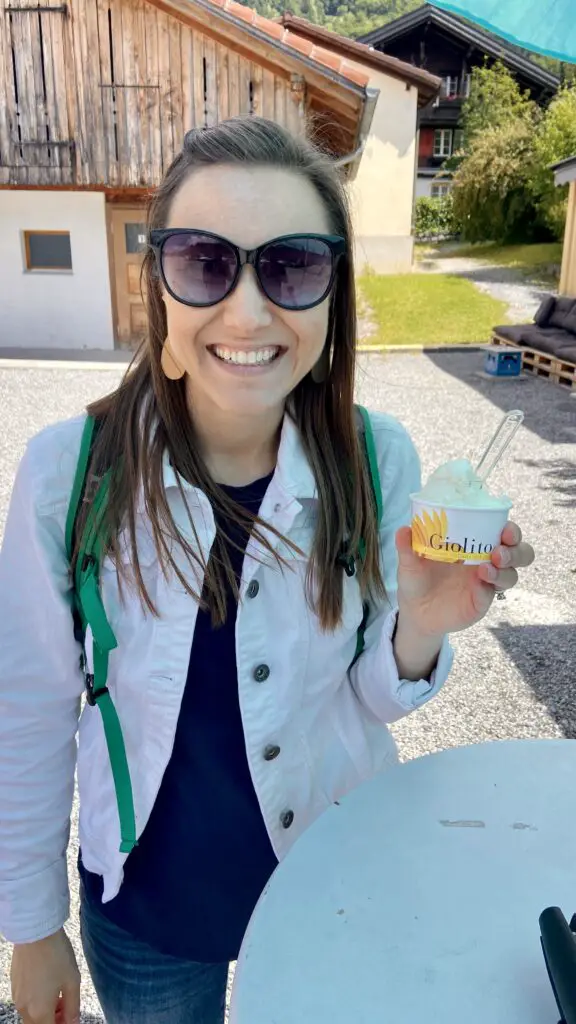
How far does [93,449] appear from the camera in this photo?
4.26ft

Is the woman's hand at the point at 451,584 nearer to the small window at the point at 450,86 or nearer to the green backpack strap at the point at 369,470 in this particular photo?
the green backpack strap at the point at 369,470

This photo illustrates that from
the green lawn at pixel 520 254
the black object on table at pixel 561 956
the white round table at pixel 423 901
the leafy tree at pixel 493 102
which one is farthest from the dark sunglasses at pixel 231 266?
the leafy tree at pixel 493 102

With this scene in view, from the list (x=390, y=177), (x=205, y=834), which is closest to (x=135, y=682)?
(x=205, y=834)

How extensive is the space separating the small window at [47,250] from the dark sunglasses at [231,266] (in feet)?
42.9

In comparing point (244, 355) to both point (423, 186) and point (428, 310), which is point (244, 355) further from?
point (423, 186)

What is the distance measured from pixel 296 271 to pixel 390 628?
586 millimetres

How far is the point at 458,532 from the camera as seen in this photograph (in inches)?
47.6

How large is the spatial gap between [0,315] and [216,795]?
13.6 meters

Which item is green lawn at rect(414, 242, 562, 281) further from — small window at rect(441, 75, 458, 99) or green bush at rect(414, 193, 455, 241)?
small window at rect(441, 75, 458, 99)

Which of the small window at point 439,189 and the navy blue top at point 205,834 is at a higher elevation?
the small window at point 439,189

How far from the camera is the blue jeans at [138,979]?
1373 mm

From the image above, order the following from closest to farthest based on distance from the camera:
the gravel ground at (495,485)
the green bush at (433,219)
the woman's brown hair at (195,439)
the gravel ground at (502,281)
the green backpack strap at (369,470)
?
the woman's brown hair at (195,439) < the green backpack strap at (369,470) < the gravel ground at (495,485) < the gravel ground at (502,281) < the green bush at (433,219)

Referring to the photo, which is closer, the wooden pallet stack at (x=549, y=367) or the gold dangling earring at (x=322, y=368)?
the gold dangling earring at (x=322, y=368)

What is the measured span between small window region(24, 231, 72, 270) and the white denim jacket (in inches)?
517
